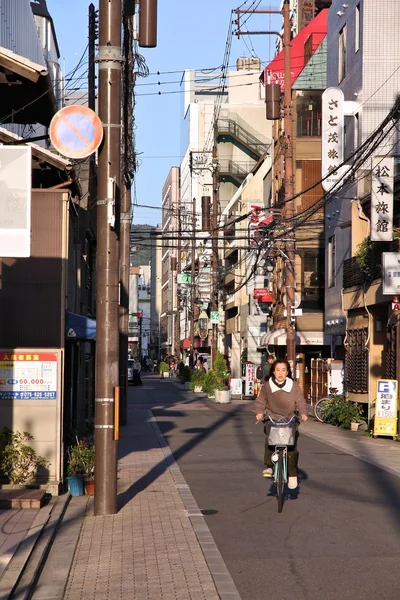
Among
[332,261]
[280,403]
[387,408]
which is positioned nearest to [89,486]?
[280,403]

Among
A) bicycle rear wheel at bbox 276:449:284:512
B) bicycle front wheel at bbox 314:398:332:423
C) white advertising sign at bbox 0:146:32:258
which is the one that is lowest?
bicycle front wheel at bbox 314:398:332:423

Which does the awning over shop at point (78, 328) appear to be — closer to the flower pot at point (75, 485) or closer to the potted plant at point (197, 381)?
the flower pot at point (75, 485)

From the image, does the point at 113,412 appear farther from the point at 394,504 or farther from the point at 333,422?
the point at 333,422

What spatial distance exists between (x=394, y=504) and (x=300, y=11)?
52.4 meters

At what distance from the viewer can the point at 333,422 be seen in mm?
28016

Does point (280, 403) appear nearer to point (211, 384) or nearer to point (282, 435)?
point (282, 435)

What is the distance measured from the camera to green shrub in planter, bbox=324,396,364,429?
26859mm

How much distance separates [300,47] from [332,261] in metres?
23.6

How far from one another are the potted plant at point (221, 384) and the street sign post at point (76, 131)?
103ft

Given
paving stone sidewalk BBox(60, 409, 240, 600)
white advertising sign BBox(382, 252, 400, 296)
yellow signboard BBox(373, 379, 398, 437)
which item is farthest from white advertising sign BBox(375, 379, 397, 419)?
paving stone sidewalk BBox(60, 409, 240, 600)

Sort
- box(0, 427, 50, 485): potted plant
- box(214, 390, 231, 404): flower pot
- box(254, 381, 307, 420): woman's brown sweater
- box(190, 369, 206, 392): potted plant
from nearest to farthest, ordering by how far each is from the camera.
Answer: box(254, 381, 307, 420): woman's brown sweater → box(0, 427, 50, 485): potted plant → box(214, 390, 231, 404): flower pot → box(190, 369, 206, 392): potted plant

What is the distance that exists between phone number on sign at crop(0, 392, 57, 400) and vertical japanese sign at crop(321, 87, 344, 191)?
19.1 metres

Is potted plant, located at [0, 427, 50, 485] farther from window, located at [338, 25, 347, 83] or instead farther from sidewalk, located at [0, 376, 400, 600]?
window, located at [338, 25, 347, 83]

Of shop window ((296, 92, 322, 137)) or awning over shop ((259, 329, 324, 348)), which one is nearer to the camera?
awning over shop ((259, 329, 324, 348))
